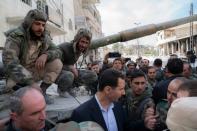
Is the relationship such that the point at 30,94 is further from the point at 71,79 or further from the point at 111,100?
the point at 71,79

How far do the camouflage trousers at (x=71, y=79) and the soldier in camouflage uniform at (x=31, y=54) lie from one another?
348 mm

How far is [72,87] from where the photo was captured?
5.42 m

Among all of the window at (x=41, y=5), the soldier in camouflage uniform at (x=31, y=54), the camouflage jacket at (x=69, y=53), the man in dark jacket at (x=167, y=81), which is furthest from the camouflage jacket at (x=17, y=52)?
the window at (x=41, y=5)

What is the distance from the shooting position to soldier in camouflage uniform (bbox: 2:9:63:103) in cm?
400

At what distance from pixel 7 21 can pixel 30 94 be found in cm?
1308

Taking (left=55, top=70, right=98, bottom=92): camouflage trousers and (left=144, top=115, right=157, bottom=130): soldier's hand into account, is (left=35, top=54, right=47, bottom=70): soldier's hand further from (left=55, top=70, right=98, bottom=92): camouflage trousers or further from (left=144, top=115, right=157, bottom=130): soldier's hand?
(left=144, top=115, right=157, bottom=130): soldier's hand

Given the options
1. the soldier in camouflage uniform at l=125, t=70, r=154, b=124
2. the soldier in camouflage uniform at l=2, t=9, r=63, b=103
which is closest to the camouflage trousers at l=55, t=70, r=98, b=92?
the soldier in camouflage uniform at l=2, t=9, r=63, b=103

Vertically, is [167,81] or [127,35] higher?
[127,35]

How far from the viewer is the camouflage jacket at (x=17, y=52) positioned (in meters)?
3.96

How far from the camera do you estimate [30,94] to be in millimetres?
2559

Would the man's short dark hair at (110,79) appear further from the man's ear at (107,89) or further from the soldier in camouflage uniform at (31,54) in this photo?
the soldier in camouflage uniform at (31,54)

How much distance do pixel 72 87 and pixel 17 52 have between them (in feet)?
4.73

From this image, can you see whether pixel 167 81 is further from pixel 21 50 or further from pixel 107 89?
pixel 21 50

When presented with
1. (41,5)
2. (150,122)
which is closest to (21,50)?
(150,122)
